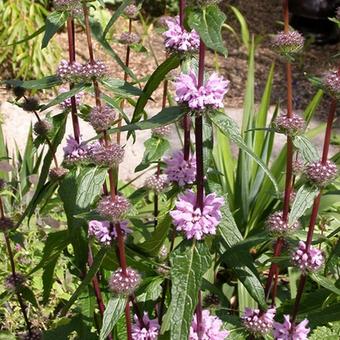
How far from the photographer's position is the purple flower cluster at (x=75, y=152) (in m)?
1.51

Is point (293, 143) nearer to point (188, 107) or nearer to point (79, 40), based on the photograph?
point (188, 107)

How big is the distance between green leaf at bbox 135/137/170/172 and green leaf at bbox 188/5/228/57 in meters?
0.70

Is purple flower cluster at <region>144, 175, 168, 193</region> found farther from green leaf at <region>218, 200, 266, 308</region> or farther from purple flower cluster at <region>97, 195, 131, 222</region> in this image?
purple flower cluster at <region>97, 195, 131, 222</region>

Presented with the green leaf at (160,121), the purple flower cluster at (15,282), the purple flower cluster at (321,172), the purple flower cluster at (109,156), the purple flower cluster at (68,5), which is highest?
the purple flower cluster at (68,5)

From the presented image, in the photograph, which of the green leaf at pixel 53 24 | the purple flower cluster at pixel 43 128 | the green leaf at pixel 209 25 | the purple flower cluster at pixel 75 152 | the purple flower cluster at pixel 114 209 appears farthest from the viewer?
the purple flower cluster at pixel 43 128

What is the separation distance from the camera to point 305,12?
5.06 meters

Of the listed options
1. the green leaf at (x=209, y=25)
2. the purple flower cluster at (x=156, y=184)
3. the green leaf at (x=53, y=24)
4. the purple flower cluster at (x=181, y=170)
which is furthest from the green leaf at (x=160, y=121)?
the purple flower cluster at (x=156, y=184)

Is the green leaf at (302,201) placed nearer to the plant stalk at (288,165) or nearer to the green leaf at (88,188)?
the plant stalk at (288,165)

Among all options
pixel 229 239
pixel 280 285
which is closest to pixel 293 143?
pixel 229 239

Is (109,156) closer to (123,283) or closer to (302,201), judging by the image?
(123,283)

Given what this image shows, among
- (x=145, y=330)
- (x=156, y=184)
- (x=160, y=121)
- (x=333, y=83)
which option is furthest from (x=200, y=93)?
(x=156, y=184)

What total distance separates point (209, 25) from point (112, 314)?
0.54m

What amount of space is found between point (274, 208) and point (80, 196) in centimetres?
146

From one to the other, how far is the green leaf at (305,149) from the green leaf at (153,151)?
0.46 metres
